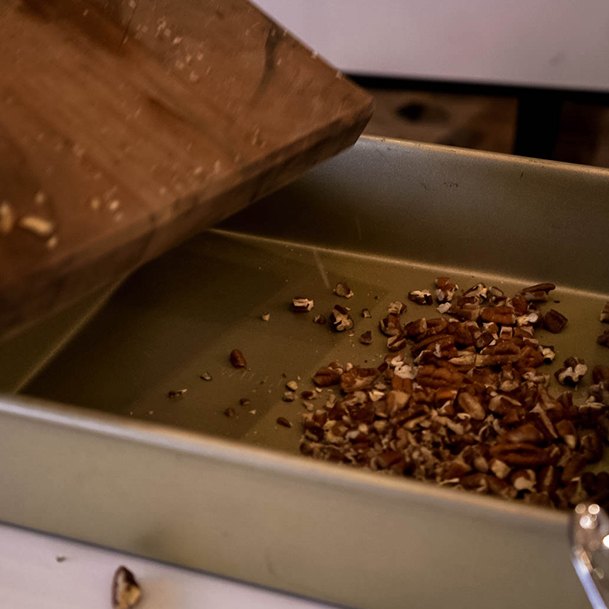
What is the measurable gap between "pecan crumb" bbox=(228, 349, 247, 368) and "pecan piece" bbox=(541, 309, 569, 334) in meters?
0.27

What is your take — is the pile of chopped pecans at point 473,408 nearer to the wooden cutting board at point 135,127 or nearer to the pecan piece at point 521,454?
the pecan piece at point 521,454

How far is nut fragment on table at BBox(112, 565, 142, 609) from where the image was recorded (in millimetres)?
510

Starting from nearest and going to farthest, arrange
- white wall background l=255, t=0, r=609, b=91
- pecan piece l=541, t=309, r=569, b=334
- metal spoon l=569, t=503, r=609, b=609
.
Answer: metal spoon l=569, t=503, r=609, b=609, pecan piece l=541, t=309, r=569, b=334, white wall background l=255, t=0, r=609, b=91

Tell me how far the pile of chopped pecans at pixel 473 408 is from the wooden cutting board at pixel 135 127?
0.19 metres

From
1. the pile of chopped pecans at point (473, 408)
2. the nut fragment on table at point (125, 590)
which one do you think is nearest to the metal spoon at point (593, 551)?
the pile of chopped pecans at point (473, 408)

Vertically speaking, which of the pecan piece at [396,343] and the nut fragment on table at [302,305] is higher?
the nut fragment on table at [302,305]

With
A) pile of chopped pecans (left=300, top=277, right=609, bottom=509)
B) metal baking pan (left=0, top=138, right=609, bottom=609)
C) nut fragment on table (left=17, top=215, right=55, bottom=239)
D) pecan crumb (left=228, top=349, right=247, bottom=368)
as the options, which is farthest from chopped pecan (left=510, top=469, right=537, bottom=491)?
nut fragment on table (left=17, top=215, right=55, bottom=239)

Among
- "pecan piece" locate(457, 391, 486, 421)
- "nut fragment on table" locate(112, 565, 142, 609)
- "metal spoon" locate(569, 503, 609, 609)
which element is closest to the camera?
"metal spoon" locate(569, 503, 609, 609)

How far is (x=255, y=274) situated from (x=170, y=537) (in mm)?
353

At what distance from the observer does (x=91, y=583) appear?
20.9 inches

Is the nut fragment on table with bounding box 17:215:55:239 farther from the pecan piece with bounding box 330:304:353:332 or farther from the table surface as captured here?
the pecan piece with bounding box 330:304:353:332

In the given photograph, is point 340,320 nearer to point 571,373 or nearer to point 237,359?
point 237,359

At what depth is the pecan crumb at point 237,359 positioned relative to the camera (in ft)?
2.34

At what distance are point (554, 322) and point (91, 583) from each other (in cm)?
44
